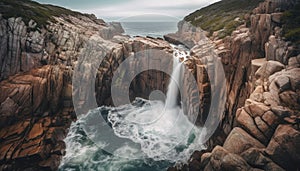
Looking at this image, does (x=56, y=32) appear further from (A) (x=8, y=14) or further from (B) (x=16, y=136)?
(B) (x=16, y=136)

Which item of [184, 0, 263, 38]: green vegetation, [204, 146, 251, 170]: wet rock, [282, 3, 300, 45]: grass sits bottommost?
[204, 146, 251, 170]: wet rock

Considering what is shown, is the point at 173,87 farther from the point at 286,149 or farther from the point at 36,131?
the point at 286,149

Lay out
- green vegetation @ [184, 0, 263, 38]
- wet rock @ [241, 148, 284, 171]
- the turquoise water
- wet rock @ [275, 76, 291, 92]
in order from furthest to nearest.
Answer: green vegetation @ [184, 0, 263, 38], the turquoise water, wet rock @ [275, 76, 291, 92], wet rock @ [241, 148, 284, 171]

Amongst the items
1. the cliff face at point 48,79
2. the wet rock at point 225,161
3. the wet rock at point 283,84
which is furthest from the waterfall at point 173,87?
the wet rock at point 225,161

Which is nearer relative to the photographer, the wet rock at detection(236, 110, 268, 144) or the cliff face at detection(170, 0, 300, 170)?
the cliff face at detection(170, 0, 300, 170)

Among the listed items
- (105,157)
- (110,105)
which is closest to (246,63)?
(105,157)

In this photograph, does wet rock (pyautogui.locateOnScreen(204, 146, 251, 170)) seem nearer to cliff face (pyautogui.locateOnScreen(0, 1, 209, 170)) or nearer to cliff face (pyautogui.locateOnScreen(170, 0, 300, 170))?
cliff face (pyautogui.locateOnScreen(170, 0, 300, 170))

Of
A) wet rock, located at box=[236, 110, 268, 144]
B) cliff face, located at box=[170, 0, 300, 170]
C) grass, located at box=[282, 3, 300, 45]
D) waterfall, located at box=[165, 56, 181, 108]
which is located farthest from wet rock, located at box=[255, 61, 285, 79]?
waterfall, located at box=[165, 56, 181, 108]

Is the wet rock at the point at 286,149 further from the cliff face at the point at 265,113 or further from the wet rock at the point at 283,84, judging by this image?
the wet rock at the point at 283,84
